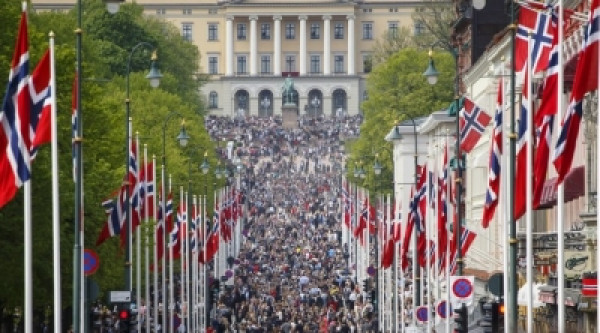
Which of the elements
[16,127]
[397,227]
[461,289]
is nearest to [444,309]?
[461,289]

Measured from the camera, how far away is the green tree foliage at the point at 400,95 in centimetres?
10844

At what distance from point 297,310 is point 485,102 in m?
11.8

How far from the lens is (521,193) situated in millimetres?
36500

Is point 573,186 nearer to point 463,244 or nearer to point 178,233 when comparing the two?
point 463,244

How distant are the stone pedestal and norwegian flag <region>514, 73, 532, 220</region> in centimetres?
15301

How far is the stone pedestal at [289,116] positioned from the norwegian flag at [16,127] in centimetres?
15701

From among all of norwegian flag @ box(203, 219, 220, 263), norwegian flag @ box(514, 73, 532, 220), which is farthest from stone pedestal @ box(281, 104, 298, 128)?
norwegian flag @ box(514, 73, 532, 220)

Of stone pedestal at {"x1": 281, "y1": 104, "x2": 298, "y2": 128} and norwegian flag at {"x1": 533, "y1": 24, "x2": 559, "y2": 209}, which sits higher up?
stone pedestal at {"x1": 281, "y1": 104, "x2": 298, "y2": 128}

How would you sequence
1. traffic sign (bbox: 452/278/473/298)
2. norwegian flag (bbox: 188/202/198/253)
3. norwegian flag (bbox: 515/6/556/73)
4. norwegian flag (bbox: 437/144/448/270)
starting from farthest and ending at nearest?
norwegian flag (bbox: 188/202/198/253), norwegian flag (bbox: 437/144/448/270), traffic sign (bbox: 452/278/473/298), norwegian flag (bbox: 515/6/556/73)

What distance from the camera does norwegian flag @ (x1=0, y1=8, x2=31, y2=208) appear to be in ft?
105

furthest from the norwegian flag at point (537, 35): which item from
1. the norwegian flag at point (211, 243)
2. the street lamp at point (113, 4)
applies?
the norwegian flag at point (211, 243)

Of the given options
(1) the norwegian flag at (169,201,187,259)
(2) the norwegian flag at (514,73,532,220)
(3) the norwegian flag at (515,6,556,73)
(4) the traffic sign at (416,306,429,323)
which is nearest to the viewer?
(3) the norwegian flag at (515,6,556,73)

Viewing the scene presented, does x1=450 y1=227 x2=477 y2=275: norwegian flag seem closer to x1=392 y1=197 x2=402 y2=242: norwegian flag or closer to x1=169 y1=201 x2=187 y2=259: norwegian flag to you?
x1=392 y1=197 x2=402 y2=242: norwegian flag

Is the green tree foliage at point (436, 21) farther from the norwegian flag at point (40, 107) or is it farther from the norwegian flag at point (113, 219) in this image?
the norwegian flag at point (40, 107)
